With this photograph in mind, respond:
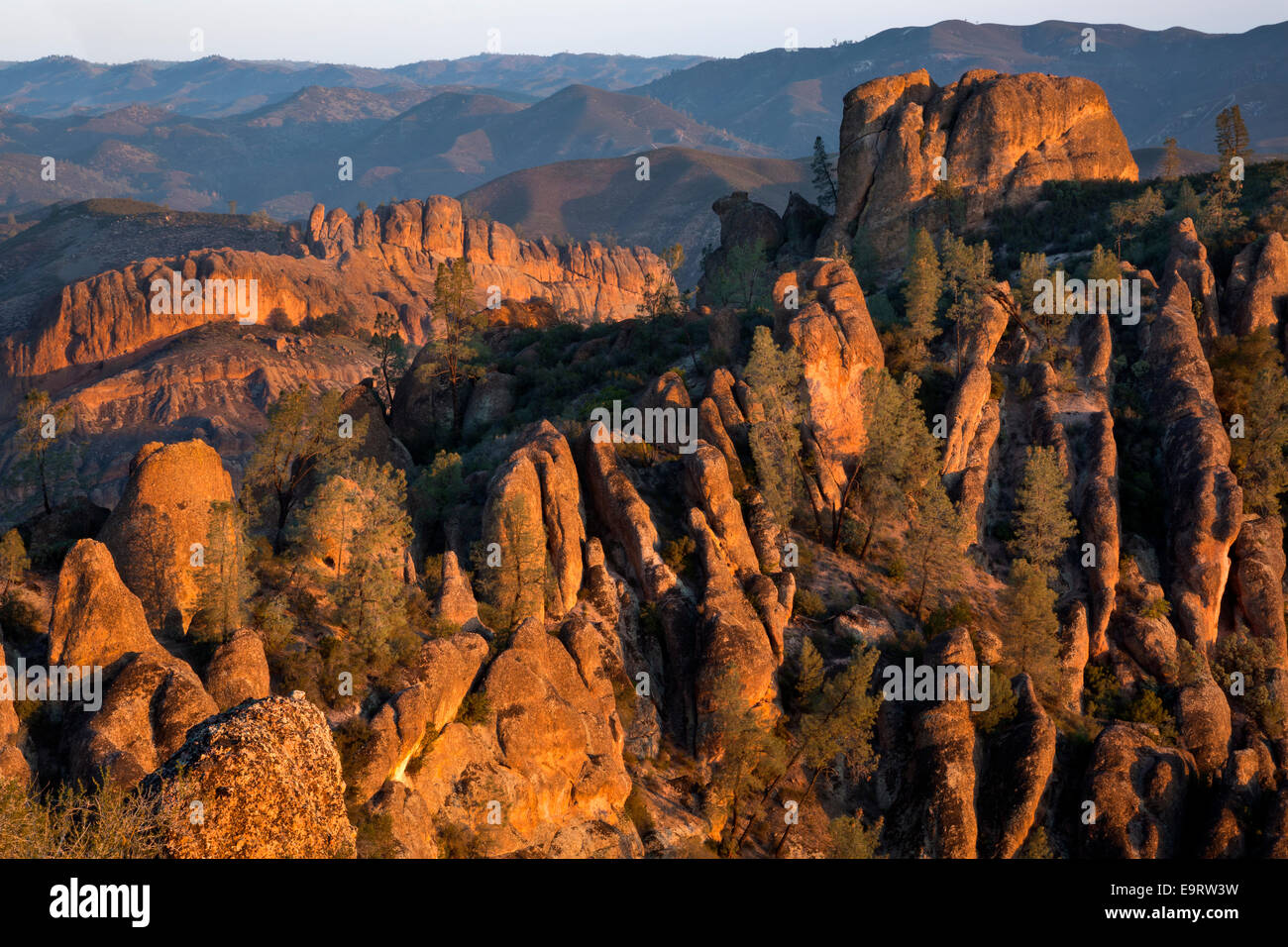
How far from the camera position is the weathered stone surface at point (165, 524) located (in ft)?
114

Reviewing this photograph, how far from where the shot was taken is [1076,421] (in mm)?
65188

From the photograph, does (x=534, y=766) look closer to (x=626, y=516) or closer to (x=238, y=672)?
(x=238, y=672)

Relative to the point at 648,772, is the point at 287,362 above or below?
above

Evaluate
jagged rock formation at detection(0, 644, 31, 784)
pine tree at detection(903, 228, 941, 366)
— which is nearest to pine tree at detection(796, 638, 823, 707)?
pine tree at detection(903, 228, 941, 366)

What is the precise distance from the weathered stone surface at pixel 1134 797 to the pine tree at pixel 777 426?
19.7m

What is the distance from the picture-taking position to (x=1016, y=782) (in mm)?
42875

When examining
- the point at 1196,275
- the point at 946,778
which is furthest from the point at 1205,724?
the point at 1196,275

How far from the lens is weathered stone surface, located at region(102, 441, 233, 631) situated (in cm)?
3484

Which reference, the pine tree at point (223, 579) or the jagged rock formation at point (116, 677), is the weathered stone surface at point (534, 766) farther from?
the pine tree at point (223, 579)

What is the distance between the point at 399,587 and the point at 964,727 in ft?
84.4

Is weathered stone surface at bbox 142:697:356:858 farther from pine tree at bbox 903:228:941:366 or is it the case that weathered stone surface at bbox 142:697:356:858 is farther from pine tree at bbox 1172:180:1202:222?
pine tree at bbox 1172:180:1202:222

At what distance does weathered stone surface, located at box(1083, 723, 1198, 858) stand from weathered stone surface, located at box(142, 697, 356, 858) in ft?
120
